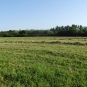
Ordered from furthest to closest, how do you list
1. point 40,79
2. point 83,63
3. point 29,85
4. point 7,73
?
point 83,63, point 7,73, point 40,79, point 29,85

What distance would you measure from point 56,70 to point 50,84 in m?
1.38

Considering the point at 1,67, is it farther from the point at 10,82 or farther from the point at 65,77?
the point at 65,77

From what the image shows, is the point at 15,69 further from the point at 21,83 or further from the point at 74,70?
the point at 74,70

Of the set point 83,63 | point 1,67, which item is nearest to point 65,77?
point 83,63

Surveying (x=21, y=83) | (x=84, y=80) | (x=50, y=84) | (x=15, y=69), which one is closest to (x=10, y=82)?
(x=21, y=83)

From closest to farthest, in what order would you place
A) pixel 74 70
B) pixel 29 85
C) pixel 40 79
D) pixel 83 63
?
1. pixel 29 85
2. pixel 40 79
3. pixel 74 70
4. pixel 83 63

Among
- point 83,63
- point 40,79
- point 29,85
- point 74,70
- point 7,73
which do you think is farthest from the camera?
point 83,63

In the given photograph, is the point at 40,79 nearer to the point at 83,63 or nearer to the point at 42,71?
the point at 42,71

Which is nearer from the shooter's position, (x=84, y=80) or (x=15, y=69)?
A: (x=84, y=80)

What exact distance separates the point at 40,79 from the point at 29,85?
2.34 feet

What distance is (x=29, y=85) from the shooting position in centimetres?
718

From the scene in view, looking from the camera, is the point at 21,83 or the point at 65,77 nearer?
the point at 21,83

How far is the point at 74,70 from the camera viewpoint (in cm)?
874

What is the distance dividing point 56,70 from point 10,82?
251 cm
